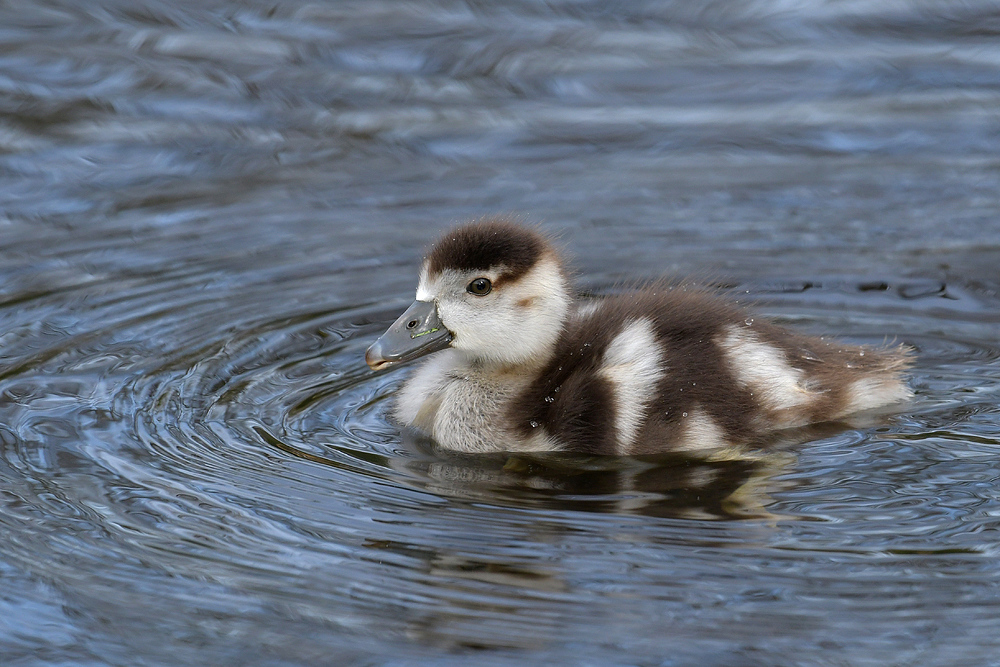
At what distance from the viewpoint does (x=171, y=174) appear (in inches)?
341

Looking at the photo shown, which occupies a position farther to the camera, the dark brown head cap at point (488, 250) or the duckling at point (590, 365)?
the dark brown head cap at point (488, 250)

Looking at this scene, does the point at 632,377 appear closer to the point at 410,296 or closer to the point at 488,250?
the point at 488,250

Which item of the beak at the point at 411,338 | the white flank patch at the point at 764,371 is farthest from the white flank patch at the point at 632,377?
the beak at the point at 411,338

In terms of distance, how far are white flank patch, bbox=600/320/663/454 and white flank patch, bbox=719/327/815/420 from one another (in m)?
0.26

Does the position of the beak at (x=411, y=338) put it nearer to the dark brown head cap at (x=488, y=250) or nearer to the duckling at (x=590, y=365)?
the duckling at (x=590, y=365)

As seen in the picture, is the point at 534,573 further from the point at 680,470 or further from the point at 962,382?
the point at 962,382

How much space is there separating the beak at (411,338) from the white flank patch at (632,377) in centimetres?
62

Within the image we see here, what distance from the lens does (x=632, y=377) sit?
5512mm

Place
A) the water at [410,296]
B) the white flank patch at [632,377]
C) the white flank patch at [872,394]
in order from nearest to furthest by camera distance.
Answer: the water at [410,296] → the white flank patch at [632,377] → the white flank patch at [872,394]

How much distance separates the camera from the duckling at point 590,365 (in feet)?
18.1

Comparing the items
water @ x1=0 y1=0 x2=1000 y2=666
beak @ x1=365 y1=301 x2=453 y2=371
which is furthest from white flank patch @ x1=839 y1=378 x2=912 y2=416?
beak @ x1=365 y1=301 x2=453 y2=371

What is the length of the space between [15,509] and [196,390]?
112cm

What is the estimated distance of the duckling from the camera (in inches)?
217

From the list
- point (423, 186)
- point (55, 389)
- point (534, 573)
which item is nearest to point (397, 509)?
point (534, 573)
